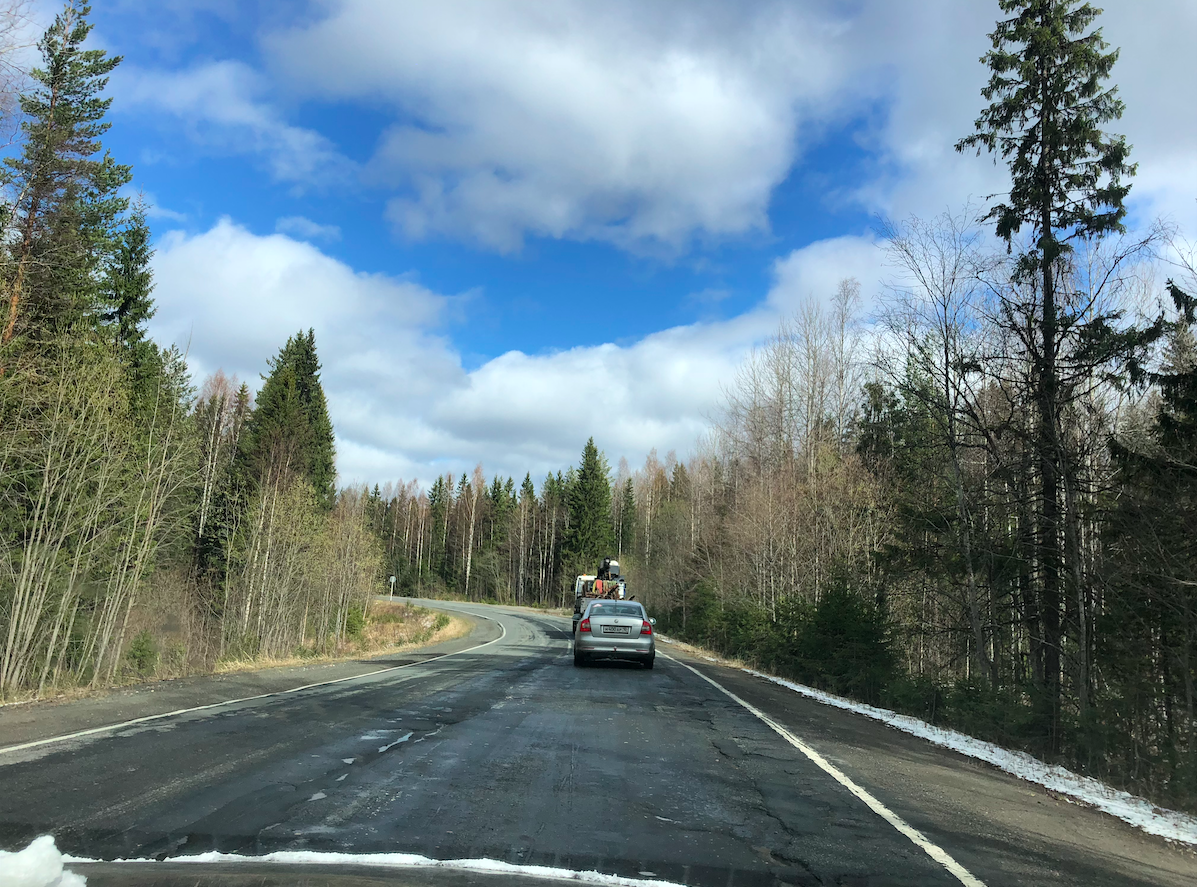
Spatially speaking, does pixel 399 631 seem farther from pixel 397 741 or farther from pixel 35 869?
pixel 35 869

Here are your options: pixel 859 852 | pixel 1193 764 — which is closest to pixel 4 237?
pixel 859 852

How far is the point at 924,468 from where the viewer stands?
1927 centimetres

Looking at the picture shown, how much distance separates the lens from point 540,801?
5.80m

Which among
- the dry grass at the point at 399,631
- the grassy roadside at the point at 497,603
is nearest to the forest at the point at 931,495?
the dry grass at the point at 399,631

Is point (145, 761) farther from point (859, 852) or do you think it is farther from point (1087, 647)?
point (1087, 647)

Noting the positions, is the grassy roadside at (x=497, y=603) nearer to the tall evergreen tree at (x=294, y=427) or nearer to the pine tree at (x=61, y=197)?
the tall evergreen tree at (x=294, y=427)

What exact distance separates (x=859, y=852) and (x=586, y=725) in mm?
5185

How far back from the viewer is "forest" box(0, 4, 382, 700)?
13297mm

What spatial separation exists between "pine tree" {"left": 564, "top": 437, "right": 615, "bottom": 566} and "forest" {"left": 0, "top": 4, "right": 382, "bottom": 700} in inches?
1960

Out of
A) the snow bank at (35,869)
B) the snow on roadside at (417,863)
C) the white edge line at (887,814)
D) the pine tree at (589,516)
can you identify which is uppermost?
the pine tree at (589,516)

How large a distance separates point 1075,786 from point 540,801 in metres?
5.79

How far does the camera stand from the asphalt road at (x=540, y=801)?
4.50m

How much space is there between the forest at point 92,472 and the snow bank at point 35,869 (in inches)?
419

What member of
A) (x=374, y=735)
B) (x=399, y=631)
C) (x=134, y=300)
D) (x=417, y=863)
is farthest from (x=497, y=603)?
(x=417, y=863)
